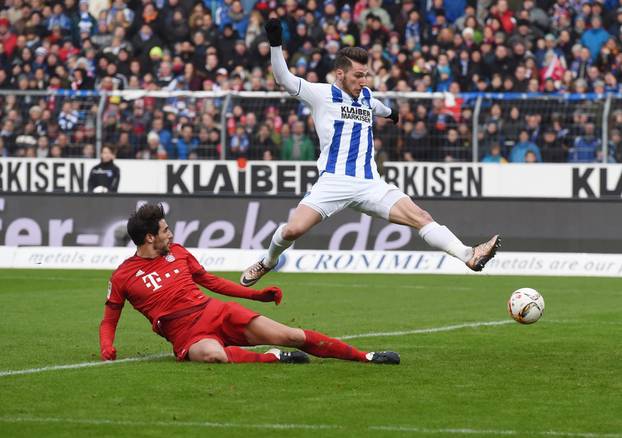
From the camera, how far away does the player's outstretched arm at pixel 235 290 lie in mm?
9727

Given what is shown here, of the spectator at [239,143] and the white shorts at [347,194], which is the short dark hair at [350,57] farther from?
the spectator at [239,143]

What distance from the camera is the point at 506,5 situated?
2480 cm

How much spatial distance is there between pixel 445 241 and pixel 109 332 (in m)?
2.96

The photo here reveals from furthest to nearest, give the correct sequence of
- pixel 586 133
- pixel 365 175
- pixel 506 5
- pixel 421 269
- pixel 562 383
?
1. pixel 506 5
2. pixel 586 133
3. pixel 421 269
4. pixel 365 175
5. pixel 562 383

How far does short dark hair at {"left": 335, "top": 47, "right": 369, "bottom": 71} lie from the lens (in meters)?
11.1

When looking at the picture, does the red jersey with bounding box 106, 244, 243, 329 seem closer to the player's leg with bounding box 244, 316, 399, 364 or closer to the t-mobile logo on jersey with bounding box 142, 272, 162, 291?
the t-mobile logo on jersey with bounding box 142, 272, 162, 291

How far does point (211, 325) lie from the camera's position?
973 centimetres

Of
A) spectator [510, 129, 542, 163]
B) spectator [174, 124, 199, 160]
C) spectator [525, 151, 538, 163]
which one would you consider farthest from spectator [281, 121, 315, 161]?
spectator [525, 151, 538, 163]

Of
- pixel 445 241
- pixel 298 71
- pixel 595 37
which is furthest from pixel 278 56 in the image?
pixel 595 37

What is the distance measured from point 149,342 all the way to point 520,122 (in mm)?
11601

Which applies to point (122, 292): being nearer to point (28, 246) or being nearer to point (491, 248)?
point (491, 248)

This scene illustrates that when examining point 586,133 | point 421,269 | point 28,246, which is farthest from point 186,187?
point 586,133

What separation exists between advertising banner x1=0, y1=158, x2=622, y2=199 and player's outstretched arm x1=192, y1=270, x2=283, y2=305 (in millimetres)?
11121

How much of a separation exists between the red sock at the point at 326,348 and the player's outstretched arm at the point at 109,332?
1.41m
